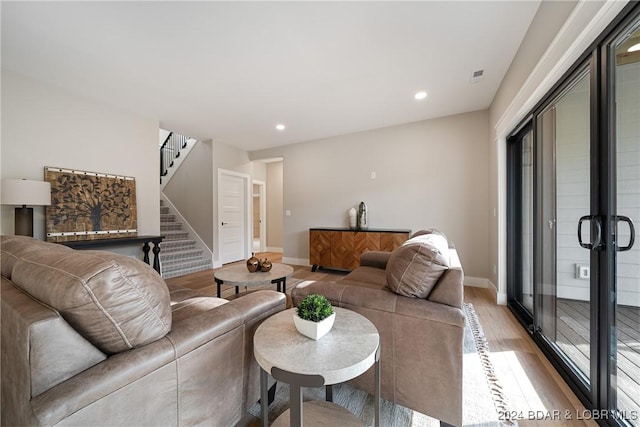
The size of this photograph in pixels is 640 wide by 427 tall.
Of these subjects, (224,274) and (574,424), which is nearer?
(574,424)

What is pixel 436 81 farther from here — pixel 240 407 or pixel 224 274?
pixel 240 407

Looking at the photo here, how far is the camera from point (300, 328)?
1.08m

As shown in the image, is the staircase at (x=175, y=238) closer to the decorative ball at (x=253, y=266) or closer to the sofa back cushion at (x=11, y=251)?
the decorative ball at (x=253, y=266)

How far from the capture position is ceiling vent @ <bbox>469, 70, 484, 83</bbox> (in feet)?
8.73

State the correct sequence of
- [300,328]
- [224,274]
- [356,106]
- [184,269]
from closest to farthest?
[300,328] < [224,274] < [356,106] < [184,269]

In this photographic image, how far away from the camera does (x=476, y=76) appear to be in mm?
2729

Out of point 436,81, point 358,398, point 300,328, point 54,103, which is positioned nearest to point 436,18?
point 436,81

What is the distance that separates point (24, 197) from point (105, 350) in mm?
2764

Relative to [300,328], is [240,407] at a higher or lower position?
lower

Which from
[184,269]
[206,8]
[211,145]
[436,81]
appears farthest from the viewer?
[211,145]

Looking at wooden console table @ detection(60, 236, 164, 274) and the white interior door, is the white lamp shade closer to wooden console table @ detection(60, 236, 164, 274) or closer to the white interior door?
wooden console table @ detection(60, 236, 164, 274)

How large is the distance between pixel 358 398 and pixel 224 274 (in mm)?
1620

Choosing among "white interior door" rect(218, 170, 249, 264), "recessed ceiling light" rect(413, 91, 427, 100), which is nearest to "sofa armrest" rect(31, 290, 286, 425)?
"recessed ceiling light" rect(413, 91, 427, 100)

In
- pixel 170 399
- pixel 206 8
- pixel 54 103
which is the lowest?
pixel 170 399
